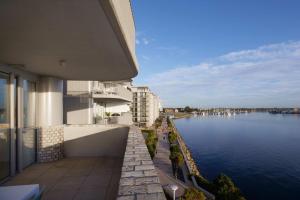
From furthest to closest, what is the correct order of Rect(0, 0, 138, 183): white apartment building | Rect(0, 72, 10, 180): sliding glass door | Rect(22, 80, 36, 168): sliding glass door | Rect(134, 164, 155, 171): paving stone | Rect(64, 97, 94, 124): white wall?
Rect(64, 97, 94, 124): white wall < Rect(22, 80, 36, 168): sliding glass door < Rect(0, 72, 10, 180): sliding glass door < Rect(134, 164, 155, 171): paving stone < Rect(0, 0, 138, 183): white apartment building

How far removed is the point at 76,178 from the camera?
6188 mm

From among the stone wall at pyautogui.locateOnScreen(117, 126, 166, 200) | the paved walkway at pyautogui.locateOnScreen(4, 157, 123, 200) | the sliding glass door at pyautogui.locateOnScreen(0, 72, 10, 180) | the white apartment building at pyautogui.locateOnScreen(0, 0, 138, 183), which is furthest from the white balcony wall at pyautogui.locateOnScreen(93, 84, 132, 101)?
the stone wall at pyautogui.locateOnScreen(117, 126, 166, 200)

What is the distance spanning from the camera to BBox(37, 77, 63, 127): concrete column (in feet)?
26.3

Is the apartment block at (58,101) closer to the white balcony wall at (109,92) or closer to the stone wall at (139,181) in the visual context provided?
the stone wall at (139,181)

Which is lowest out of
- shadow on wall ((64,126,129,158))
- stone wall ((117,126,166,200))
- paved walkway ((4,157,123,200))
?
paved walkway ((4,157,123,200))

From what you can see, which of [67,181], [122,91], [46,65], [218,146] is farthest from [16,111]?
[218,146]

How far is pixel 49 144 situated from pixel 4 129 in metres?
2.23

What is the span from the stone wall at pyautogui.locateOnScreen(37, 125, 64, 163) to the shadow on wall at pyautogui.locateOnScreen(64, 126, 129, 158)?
15.7 inches

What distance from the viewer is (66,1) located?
2.50 meters

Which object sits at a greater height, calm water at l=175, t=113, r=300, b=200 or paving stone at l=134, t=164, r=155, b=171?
paving stone at l=134, t=164, r=155, b=171

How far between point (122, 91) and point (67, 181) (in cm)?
1551

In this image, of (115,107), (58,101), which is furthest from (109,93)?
(58,101)

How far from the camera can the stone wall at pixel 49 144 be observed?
26.2 feet

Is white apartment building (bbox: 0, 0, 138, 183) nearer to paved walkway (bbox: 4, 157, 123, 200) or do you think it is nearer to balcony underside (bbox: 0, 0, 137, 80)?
balcony underside (bbox: 0, 0, 137, 80)
